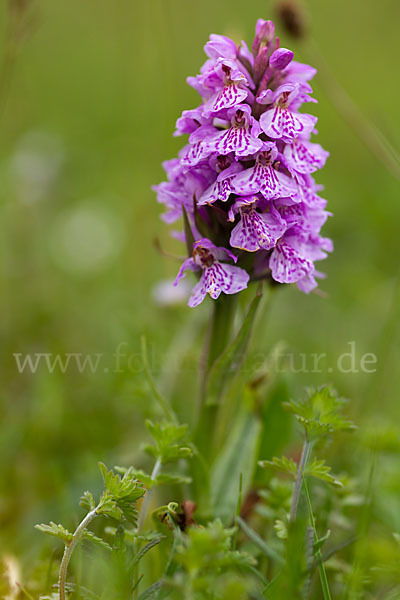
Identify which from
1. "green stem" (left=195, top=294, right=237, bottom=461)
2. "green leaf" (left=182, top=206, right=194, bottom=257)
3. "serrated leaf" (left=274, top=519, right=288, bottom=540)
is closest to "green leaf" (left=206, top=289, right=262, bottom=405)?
"green stem" (left=195, top=294, right=237, bottom=461)

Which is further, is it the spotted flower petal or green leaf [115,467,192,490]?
the spotted flower petal

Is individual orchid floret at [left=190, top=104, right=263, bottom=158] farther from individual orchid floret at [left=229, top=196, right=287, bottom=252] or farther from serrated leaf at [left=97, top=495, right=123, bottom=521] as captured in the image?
serrated leaf at [left=97, top=495, right=123, bottom=521]

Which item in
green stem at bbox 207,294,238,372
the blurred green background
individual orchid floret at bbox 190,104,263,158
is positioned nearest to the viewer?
individual orchid floret at bbox 190,104,263,158

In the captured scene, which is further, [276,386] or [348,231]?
[348,231]

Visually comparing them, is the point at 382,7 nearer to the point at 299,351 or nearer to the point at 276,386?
the point at 299,351

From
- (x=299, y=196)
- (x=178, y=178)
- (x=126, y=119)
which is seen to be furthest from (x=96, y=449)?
(x=126, y=119)

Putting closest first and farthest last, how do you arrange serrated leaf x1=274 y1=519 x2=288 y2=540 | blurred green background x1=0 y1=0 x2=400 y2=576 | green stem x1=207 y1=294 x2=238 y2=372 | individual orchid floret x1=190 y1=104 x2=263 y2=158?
serrated leaf x1=274 y1=519 x2=288 y2=540
individual orchid floret x1=190 y1=104 x2=263 y2=158
green stem x1=207 y1=294 x2=238 y2=372
blurred green background x1=0 y1=0 x2=400 y2=576
